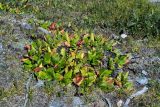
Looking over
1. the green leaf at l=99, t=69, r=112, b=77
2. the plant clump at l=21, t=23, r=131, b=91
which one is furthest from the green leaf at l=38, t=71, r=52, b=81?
the green leaf at l=99, t=69, r=112, b=77

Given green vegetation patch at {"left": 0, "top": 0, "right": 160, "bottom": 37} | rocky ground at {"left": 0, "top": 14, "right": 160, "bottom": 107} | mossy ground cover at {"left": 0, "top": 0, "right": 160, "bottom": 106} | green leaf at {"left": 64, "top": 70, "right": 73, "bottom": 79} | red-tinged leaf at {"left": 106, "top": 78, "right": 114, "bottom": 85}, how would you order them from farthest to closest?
green vegetation patch at {"left": 0, "top": 0, "right": 160, "bottom": 37} < mossy ground cover at {"left": 0, "top": 0, "right": 160, "bottom": 106} < red-tinged leaf at {"left": 106, "top": 78, "right": 114, "bottom": 85} < green leaf at {"left": 64, "top": 70, "right": 73, "bottom": 79} < rocky ground at {"left": 0, "top": 14, "right": 160, "bottom": 107}

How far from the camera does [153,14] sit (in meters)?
13.1

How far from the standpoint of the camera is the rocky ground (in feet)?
27.8

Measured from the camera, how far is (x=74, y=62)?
30.2 ft

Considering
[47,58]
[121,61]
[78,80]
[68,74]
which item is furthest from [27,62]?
[121,61]

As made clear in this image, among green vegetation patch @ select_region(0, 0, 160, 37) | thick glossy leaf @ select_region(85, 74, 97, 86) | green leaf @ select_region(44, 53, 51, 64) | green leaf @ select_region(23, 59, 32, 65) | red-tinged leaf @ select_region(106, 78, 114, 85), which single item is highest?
green leaf @ select_region(44, 53, 51, 64)

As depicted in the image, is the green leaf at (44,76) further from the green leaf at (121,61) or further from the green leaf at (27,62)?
the green leaf at (121,61)

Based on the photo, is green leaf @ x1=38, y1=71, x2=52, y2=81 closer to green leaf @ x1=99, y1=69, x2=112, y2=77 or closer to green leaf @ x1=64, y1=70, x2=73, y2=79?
green leaf @ x1=64, y1=70, x2=73, y2=79

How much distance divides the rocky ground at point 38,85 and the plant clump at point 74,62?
215 mm

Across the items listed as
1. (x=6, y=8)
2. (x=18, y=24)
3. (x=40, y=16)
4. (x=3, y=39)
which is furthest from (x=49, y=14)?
(x=3, y=39)

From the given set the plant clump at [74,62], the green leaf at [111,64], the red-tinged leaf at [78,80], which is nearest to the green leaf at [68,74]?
the plant clump at [74,62]

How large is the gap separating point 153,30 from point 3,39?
5235 mm

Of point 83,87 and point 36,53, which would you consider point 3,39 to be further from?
point 83,87

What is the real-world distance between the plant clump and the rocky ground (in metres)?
0.21
